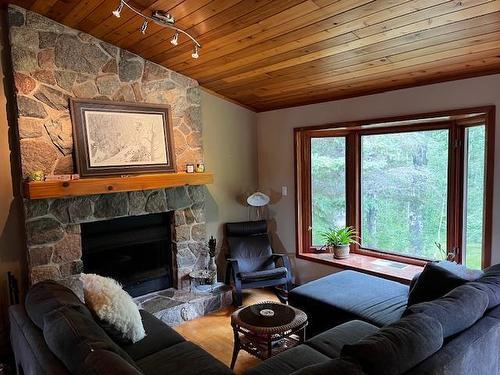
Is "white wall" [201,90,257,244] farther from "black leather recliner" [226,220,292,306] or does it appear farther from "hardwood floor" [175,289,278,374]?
"hardwood floor" [175,289,278,374]

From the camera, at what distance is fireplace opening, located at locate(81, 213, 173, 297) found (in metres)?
3.71

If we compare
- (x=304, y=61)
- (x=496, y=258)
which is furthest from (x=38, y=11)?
(x=496, y=258)

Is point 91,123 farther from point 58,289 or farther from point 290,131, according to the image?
point 290,131

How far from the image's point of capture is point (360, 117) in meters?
3.94

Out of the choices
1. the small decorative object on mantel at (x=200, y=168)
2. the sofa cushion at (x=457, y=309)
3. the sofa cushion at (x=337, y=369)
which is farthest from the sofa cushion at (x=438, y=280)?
the small decorative object on mantel at (x=200, y=168)

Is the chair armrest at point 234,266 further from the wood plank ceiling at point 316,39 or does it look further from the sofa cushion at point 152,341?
the wood plank ceiling at point 316,39

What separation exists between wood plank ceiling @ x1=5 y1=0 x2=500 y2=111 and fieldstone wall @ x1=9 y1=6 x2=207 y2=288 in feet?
0.49

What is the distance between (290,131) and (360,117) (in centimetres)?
99

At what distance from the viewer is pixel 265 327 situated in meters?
2.63

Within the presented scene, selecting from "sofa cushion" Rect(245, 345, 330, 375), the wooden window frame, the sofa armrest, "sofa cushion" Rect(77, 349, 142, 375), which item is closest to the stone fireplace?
the sofa armrest

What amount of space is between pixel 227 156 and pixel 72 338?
132 inches

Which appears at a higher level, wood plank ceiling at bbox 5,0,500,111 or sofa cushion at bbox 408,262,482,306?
wood plank ceiling at bbox 5,0,500,111

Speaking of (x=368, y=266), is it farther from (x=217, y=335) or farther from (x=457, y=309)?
(x=457, y=309)

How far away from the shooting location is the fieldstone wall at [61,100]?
318 centimetres
